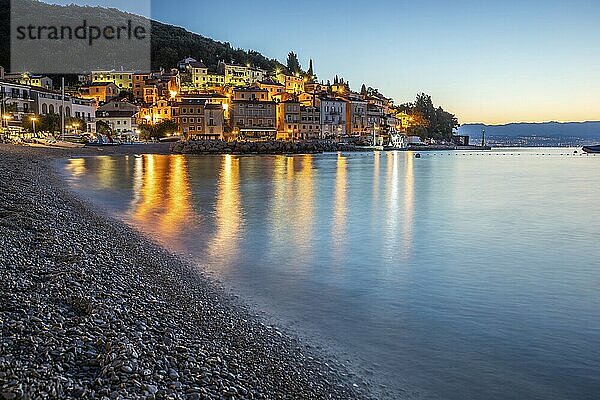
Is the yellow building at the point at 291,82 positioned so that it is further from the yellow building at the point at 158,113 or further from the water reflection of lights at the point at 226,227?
the water reflection of lights at the point at 226,227

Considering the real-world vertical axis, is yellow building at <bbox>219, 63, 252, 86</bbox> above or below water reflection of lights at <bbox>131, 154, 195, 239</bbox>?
above

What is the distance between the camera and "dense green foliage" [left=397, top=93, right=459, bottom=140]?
142 metres

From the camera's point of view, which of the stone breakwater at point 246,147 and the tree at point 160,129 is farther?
the tree at point 160,129

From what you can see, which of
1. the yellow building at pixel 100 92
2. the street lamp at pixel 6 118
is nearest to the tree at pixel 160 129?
the yellow building at pixel 100 92

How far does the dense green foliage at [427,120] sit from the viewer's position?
142000 mm

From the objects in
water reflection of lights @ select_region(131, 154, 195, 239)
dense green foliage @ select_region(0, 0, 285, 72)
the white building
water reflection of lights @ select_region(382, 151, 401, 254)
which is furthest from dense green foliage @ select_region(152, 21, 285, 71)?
water reflection of lights @ select_region(382, 151, 401, 254)

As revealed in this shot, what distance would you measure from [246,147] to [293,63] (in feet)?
242

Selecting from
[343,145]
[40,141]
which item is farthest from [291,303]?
[343,145]

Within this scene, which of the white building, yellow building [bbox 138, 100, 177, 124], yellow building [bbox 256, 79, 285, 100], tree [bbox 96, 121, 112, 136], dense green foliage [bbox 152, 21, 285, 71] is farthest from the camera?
dense green foliage [bbox 152, 21, 285, 71]

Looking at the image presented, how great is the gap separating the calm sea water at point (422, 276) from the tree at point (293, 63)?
127503 mm

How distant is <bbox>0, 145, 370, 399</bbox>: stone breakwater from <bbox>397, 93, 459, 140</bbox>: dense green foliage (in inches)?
5402

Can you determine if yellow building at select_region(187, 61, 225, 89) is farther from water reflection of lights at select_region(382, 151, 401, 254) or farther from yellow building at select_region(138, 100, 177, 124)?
water reflection of lights at select_region(382, 151, 401, 254)

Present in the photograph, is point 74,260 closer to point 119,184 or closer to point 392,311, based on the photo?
point 392,311

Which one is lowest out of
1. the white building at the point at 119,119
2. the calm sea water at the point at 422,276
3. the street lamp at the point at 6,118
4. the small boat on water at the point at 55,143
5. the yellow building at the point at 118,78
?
the calm sea water at the point at 422,276
